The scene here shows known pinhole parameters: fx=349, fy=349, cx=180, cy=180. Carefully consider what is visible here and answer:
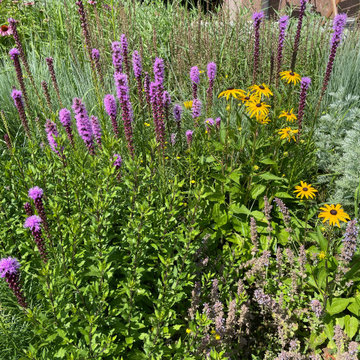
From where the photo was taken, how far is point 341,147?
3.21 meters

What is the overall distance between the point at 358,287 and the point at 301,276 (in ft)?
1.27

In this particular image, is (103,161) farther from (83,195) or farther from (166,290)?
(166,290)

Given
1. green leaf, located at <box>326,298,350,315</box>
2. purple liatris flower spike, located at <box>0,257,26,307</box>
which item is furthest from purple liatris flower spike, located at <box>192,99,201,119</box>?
purple liatris flower spike, located at <box>0,257,26,307</box>

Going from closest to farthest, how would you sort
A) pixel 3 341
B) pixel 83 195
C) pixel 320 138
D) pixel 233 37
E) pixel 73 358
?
pixel 73 358 → pixel 3 341 → pixel 83 195 → pixel 320 138 → pixel 233 37

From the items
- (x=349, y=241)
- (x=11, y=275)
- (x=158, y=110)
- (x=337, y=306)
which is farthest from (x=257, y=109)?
(x=11, y=275)

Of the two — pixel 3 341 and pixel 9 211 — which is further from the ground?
pixel 9 211

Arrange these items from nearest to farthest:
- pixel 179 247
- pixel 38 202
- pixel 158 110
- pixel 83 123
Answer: pixel 38 202, pixel 179 247, pixel 83 123, pixel 158 110

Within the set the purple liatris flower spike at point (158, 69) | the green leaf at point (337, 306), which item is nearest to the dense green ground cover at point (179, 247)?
the green leaf at point (337, 306)

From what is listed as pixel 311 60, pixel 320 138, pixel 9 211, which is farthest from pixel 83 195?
pixel 311 60

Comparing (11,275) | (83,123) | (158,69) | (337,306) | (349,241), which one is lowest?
(337,306)

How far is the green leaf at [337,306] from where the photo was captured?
218 centimetres

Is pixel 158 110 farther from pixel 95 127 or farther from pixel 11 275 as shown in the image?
pixel 11 275

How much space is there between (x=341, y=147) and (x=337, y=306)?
1.57 meters

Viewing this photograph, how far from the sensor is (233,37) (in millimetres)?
5055
